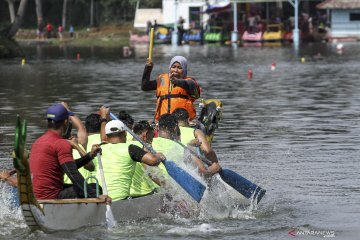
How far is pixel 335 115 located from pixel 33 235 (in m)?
15.8

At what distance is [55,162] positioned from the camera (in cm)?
1330

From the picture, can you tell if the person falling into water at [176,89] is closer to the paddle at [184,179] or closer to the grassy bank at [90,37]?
the paddle at [184,179]

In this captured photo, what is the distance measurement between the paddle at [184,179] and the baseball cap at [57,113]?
166cm

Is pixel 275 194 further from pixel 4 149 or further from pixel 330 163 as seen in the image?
pixel 4 149

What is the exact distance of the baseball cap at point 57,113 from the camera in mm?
12930

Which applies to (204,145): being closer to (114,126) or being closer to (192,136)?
(192,136)

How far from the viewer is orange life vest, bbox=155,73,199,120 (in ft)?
56.6

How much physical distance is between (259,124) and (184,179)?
38.8 ft

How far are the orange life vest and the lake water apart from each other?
76.1 inches

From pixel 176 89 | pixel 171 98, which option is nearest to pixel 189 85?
pixel 176 89

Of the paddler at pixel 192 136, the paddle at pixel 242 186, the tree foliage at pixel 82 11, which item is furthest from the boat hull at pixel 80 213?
the tree foliage at pixel 82 11

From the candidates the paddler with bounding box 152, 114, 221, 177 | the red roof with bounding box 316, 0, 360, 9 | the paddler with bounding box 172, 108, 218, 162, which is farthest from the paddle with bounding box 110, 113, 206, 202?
the red roof with bounding box 316, 0, 360, 9

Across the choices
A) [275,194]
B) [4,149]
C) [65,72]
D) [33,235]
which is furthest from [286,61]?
[33,235]

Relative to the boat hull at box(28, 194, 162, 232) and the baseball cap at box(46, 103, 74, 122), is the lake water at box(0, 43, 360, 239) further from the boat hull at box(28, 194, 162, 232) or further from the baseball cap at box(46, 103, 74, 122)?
the baseball cap at box(46, 103, 74, 122)
